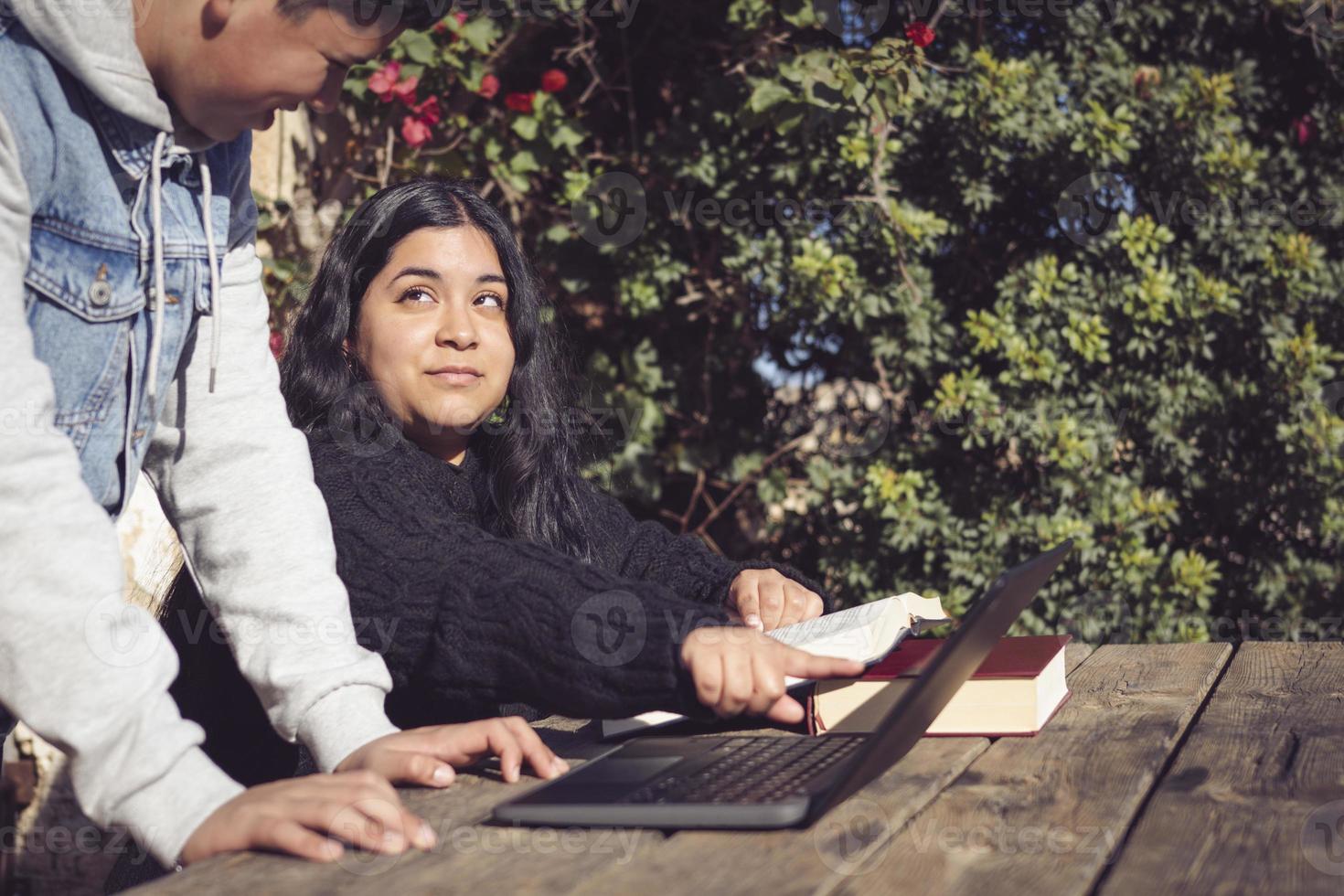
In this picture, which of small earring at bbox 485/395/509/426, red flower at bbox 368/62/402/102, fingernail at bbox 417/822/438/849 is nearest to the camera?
fingernail at bbox 417/822/438/849

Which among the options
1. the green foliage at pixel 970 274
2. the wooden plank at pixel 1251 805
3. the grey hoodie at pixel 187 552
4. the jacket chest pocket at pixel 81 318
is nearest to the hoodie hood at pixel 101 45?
the grey hoodie at pixel 187 552

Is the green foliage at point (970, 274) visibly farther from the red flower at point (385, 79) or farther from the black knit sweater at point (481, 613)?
the black knit sweater at point (481, 613)

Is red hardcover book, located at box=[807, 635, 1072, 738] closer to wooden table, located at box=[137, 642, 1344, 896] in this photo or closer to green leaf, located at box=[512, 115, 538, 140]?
wooden table, located at box=[137, 642, 1344, 896]

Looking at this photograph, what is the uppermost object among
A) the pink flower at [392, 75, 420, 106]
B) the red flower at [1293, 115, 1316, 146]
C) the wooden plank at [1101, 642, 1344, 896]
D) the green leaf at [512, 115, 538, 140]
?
the pink flower at [392, 75, 420, 106]

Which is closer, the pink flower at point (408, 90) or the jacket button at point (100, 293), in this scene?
the jacket button at point (100, 293)

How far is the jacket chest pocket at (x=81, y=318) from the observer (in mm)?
1191

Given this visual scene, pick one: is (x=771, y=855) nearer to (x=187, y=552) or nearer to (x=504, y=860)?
(x=504, y=860)

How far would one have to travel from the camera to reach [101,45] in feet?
3.71

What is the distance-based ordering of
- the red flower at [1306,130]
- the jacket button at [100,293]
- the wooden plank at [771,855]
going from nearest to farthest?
the wooden plank at [771,855]
the jacket button at [100,293]
the red flower at [1306,130]

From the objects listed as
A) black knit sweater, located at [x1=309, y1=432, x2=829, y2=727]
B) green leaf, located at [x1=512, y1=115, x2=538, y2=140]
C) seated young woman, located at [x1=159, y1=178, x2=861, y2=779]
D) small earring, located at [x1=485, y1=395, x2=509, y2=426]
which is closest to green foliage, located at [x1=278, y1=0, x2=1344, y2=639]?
green leaf, located at [x1=512, y1=115, x2=538, y2=140]

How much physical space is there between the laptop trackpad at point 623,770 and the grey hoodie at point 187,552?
24cm

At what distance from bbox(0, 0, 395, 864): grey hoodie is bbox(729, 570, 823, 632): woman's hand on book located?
74 centimetres

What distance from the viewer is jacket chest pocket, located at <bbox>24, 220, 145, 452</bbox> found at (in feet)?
3.91

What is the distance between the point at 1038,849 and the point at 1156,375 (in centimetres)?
283
